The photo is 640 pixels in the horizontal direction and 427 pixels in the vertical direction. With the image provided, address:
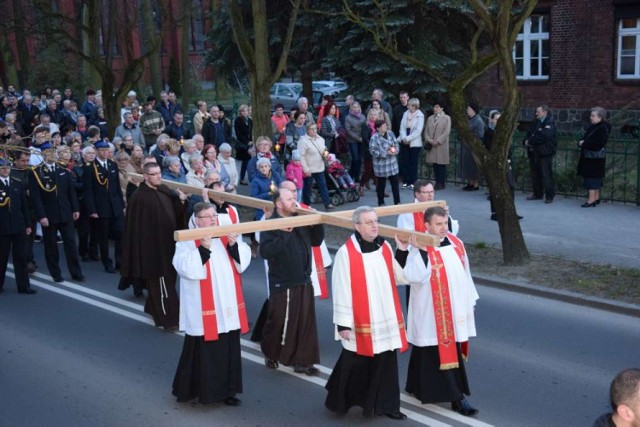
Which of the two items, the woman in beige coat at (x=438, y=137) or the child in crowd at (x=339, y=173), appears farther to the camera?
the woman in beige coat at (x=438, y=137)

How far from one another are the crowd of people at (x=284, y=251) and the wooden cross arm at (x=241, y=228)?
40cm

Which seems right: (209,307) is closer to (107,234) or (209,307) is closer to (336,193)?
(107,234)

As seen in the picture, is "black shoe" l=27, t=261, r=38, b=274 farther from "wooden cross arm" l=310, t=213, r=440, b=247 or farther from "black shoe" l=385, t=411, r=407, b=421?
"black shoe" l=385, t=411, r=407, b=421

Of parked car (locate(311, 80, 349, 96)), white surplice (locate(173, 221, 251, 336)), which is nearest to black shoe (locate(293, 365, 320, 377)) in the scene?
white surplice (locate(173, 221, 251, 336))

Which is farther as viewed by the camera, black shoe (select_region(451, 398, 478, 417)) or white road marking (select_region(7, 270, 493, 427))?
black shoe (select_region(451, 398, 478, 417))

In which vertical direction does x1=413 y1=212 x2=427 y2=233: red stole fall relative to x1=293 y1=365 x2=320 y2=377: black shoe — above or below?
above

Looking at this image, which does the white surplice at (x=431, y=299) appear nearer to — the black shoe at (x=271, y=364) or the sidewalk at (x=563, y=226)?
the black shoe at (x=271, y=364)

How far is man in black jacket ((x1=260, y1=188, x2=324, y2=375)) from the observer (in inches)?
344

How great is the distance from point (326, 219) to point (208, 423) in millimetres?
2075

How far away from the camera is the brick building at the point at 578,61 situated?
29.0 meters

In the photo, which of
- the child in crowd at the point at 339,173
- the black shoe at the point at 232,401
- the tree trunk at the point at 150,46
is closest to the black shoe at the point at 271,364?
the black shoe at the point at 232,401

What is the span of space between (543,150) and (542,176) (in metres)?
0.72

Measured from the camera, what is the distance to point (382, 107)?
64.5 ft

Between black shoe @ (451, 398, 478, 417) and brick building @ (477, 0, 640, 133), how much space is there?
69.9 feet
